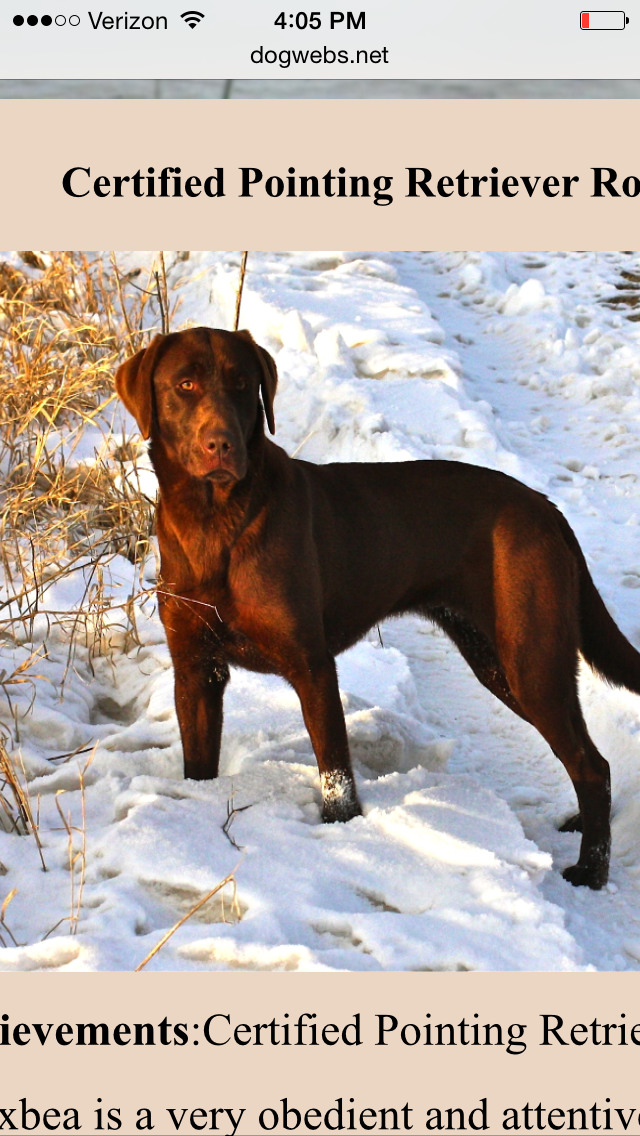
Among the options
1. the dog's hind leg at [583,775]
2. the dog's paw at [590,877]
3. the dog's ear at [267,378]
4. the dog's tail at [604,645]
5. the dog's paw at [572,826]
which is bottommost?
the dog's paw at [572,826]

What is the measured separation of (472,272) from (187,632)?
6.23 m

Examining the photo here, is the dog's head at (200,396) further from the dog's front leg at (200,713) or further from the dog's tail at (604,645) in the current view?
the dog's tail at (604,645)

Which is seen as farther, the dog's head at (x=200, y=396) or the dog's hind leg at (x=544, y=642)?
the dog's hind leg at (x=544, y=642)

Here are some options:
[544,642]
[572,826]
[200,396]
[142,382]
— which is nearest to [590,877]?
[572,826]

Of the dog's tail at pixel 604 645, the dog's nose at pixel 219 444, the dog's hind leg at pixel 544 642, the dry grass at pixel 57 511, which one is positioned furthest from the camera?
the dry grass at pixel 57 511

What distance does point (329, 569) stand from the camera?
3576 mm

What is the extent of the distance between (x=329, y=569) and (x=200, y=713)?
60 centimetres

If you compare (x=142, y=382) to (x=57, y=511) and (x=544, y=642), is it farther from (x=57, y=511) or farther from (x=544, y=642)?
(x=57, y=511)

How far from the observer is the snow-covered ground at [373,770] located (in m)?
2.82

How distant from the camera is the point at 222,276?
25.6ft

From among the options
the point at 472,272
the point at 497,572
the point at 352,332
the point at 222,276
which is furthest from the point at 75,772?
the point at 472,272

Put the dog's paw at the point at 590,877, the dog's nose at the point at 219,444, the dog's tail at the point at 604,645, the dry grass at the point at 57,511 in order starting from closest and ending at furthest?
1. the dog's nose at the point at 219,444
2. the dog's paw at the point at 590,877
3. the dog's tail at the point at 604,645
4. the dry grass at the point at 57,511

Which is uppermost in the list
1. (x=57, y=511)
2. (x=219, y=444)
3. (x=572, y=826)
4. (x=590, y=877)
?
(x=219, y=444)

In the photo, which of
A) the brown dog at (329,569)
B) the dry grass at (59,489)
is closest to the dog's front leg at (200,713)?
the brown dog at (329,569)
